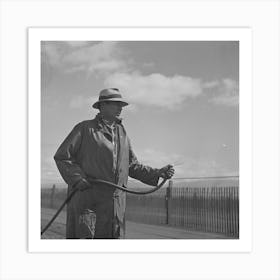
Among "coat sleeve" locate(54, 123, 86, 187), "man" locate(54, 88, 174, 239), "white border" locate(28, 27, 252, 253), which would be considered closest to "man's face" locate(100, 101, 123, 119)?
"man" locate(54, 88, 174, 239)

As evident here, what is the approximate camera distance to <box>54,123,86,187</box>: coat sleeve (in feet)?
9.22

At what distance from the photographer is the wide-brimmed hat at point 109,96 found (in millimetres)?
2855

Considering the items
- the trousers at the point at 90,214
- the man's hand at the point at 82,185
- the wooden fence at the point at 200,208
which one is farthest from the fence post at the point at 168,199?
the man's hand at the point at 82,185

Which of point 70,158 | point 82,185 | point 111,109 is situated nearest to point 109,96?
point 111,109

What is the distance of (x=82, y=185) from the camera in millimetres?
2803

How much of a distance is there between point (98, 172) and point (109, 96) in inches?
18.5

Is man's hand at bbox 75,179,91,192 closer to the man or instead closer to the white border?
the man

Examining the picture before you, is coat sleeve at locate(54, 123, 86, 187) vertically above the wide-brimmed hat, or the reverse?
the wide-brimmed hat

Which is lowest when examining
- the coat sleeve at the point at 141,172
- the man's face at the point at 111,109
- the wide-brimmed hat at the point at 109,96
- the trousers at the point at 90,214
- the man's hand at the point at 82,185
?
the trousers at the point at 90,214

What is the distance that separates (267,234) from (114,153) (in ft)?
3.45

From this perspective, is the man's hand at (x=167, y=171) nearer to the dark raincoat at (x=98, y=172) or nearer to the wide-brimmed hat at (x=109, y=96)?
the dark raincoat at (x=98, y=172)
